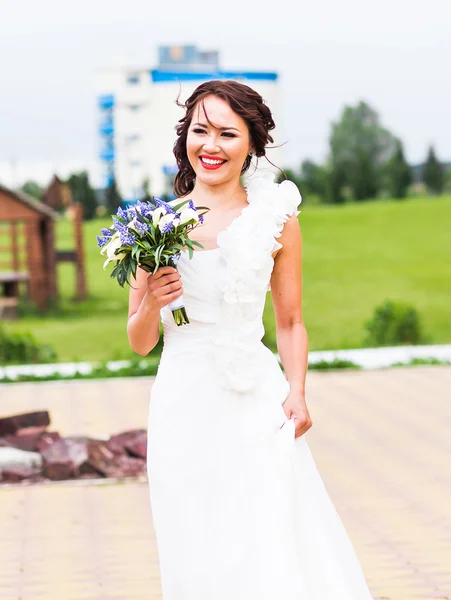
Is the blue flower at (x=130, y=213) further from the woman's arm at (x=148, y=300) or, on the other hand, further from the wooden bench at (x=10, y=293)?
the wooden bench at (x=10, y=293)

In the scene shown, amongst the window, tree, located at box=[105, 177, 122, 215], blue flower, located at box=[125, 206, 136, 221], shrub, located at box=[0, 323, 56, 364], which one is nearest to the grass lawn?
tree, located at box=[105, 177, 122, 215]

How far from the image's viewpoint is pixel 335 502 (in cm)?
627

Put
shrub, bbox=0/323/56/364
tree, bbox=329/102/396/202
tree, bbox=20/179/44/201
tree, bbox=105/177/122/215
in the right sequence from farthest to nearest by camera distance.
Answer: tree, bbox=329/102/396/202
tree, bbox=20/179/44/201
tree, bbox=105/177/122/215
shrub, bbox=0/323/56/364

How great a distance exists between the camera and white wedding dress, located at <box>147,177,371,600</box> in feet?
10.6

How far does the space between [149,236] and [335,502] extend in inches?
137

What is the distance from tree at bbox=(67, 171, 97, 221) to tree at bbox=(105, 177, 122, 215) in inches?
9.5

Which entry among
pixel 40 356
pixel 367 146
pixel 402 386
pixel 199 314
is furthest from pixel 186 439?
pixel 367 146

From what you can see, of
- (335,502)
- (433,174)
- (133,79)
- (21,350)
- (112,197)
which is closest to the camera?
(335,502)

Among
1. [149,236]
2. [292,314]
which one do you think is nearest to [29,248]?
[292,314]

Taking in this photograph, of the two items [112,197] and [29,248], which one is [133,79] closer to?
[112,197]

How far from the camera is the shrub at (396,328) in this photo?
1305cm

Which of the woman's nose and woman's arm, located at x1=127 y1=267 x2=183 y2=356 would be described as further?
the woman's nose

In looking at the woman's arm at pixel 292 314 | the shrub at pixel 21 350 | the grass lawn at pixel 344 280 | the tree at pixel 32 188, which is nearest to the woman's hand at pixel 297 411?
the woman's arm at pixel 292 314

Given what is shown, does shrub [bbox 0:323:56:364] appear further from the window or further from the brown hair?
the brown hair
